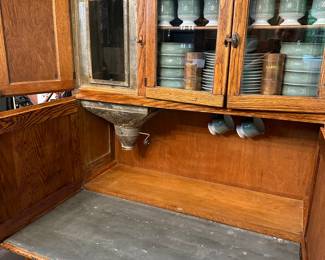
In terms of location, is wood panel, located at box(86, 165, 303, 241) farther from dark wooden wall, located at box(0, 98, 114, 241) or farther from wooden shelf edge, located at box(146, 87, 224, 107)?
wooden shelf edge, located at box(146, 87, 224, 107)

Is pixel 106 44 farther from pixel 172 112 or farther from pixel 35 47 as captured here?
pixel 172 112

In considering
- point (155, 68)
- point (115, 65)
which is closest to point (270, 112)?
point (155, 68)

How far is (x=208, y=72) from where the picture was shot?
1156 millimetres

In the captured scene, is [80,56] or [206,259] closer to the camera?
[206,259]

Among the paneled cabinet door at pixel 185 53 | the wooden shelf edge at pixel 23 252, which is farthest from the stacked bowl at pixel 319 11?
the wooden shelf edge at pixel 23 252

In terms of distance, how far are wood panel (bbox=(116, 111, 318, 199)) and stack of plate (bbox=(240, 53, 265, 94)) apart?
353mm

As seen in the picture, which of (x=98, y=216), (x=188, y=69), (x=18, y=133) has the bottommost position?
(x=98, y=216)

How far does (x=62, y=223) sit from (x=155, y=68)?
74cm

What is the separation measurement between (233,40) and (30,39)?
768mm

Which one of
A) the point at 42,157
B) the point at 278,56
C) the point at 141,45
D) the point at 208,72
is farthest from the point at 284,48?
the point at 42,157

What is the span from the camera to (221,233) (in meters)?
1.20

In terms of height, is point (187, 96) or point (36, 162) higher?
point (187, 96)

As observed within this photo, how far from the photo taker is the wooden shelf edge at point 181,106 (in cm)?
105

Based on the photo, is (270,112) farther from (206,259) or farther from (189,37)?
(206,259)
